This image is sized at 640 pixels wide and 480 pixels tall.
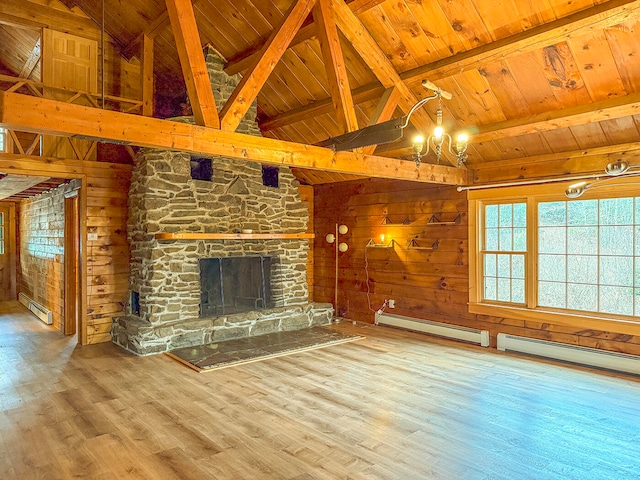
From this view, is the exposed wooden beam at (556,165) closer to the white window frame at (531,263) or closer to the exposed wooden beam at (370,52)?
the white window frame at (531,263)

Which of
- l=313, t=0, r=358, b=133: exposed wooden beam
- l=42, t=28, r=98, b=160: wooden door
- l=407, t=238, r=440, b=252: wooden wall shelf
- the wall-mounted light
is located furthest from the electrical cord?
l=42, t=28, r=98, b=160: wooden door

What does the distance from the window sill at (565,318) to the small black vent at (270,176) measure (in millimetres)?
3764

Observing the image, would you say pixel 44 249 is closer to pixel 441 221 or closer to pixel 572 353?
pixel 441 221

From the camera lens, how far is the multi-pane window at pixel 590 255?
506cm

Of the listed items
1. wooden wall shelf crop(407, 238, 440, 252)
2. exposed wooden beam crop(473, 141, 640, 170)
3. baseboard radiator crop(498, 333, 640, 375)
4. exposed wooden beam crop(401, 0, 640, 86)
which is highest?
exposed wooden beam crop(401, 0, 640, 86)

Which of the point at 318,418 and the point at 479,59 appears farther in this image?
the point at 479,59

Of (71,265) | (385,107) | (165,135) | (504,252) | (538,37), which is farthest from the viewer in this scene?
(71,265)

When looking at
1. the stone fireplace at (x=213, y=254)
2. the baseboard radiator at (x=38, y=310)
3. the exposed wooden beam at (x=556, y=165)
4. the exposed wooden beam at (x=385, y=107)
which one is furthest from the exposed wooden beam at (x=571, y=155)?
the baseboard radiator at (x=38, y=310)

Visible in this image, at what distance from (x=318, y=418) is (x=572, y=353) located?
3443 mm

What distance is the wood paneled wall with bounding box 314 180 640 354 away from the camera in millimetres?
6012

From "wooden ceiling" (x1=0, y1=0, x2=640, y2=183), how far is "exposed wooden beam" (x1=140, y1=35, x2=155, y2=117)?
8.1 inches

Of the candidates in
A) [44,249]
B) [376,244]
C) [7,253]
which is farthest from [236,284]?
[7,253]

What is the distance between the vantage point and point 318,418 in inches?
147

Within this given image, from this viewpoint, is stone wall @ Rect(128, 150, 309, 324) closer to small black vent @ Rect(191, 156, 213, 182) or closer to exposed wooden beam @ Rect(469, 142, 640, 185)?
small black vent @ Rect(191, 156, 213, 182)
